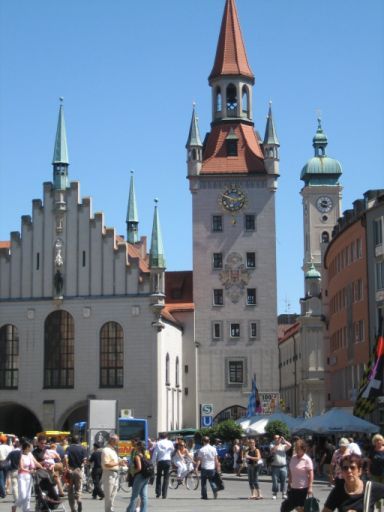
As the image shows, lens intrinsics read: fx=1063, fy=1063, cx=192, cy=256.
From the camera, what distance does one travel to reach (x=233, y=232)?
238 feet

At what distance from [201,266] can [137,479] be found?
2135 inches

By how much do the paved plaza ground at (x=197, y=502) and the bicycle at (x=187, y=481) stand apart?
248 millimetres

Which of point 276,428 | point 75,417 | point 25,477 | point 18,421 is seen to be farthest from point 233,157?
point 25,477

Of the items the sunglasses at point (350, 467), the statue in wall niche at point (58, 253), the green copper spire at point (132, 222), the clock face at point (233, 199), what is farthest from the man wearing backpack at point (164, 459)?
the green copper spire at point (132, 222)

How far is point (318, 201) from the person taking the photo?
127812mm

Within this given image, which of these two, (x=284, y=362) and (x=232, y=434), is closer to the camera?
(x=232, y=434)

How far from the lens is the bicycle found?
30562 mm

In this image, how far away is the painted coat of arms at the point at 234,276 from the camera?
71.6 meters

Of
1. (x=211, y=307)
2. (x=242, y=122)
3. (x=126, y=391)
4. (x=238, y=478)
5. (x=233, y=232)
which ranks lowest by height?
(x=238, y=478)

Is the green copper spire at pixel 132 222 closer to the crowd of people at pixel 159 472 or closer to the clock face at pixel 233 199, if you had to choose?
the clock face at pixel 233 199

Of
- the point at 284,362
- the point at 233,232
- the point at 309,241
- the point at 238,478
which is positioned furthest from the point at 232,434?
the point at 309,241

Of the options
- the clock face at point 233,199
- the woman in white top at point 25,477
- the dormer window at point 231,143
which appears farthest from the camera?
the dormer window at point 231,143

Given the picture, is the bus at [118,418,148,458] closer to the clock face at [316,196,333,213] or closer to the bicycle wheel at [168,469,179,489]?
the bicycle wheel at [168,469,179,489]

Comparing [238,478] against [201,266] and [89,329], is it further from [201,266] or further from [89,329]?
[201,266]
